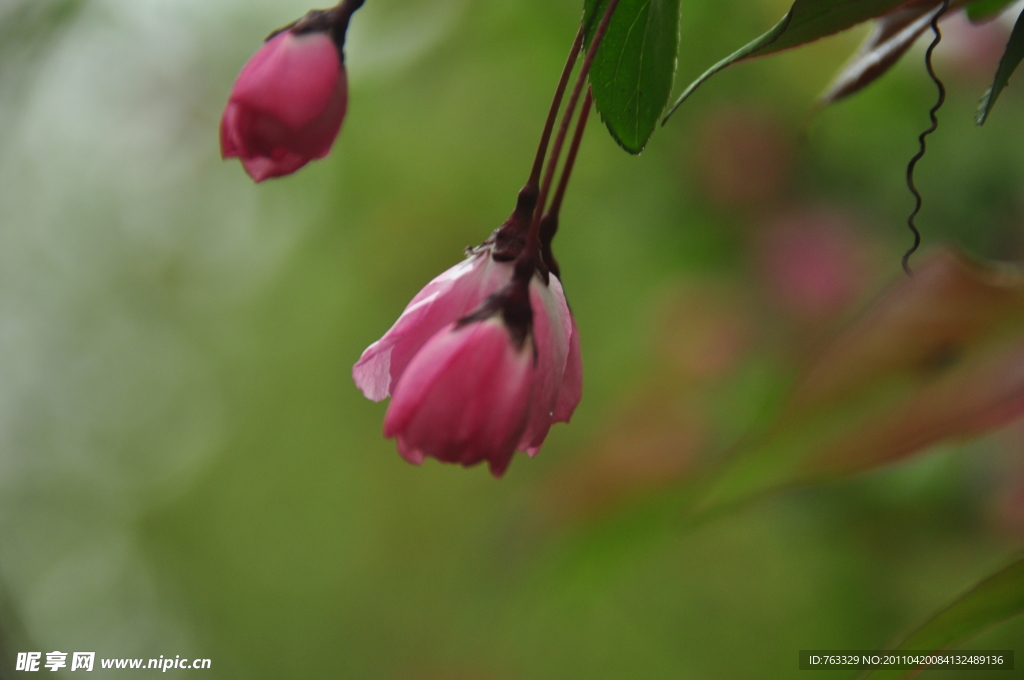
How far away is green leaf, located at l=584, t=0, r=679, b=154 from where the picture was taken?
299 millimetres

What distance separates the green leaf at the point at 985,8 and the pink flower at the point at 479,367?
0.26m

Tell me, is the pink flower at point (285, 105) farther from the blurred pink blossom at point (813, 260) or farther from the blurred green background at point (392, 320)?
the blurred pink blossom at point (813, 260)

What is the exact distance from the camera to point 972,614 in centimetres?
30

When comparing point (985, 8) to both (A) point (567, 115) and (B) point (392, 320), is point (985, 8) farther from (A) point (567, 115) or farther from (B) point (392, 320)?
(B) point (392, 320)

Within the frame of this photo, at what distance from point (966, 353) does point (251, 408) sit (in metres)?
A: 2.93

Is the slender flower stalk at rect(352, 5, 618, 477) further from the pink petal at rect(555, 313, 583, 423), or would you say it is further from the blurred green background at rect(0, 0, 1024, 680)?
the blurred green background at rect(0, 0, 1024, 680)

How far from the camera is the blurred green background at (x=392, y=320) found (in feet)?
3.26

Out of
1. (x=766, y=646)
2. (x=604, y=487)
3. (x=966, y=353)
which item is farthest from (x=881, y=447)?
(x=766, y=646)

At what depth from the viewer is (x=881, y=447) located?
17.9 inches

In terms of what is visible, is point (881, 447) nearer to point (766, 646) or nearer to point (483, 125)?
point (766, 646)

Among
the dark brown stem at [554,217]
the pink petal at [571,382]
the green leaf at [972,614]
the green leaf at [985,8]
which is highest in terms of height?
the green leaf at [985,8]

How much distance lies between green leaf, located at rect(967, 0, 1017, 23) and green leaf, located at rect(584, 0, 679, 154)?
0.59 ft
